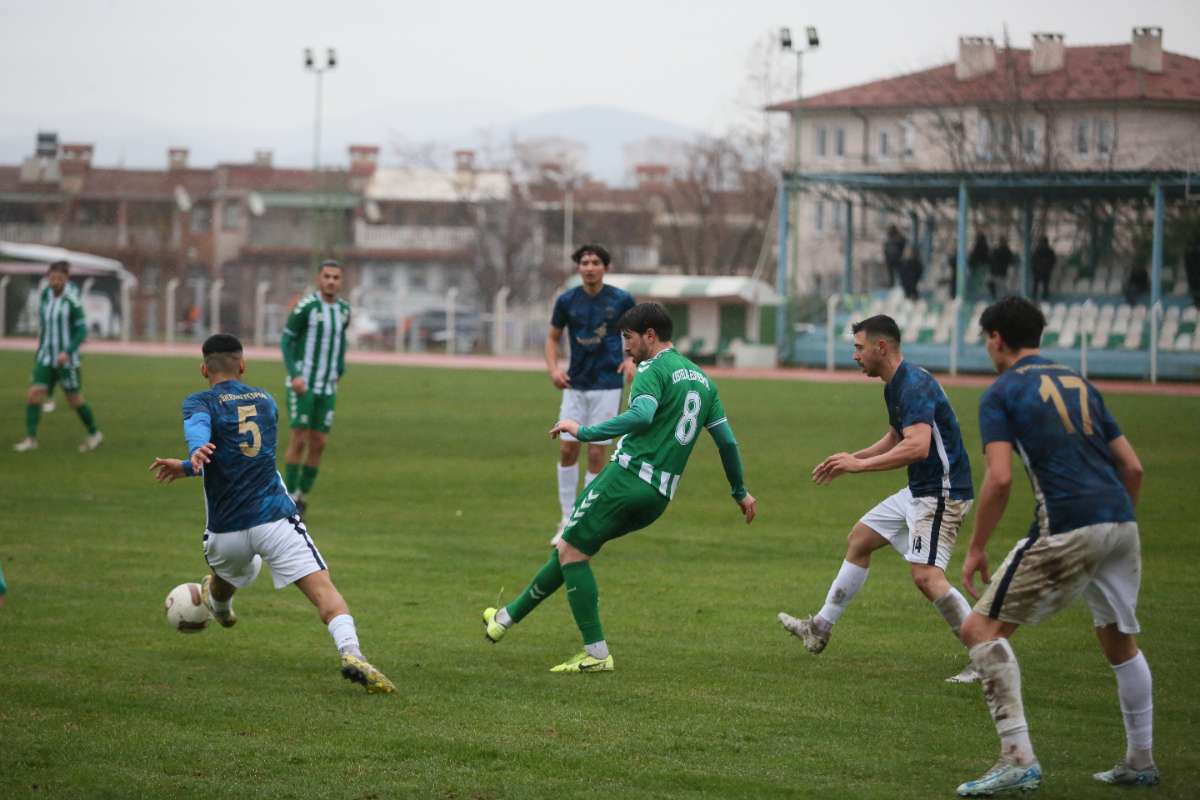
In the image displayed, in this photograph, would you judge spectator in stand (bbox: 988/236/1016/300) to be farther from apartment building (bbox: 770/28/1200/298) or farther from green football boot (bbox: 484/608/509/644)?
green football boot (bbox: 484/608/509/644)

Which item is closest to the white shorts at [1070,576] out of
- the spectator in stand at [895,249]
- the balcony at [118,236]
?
the spectator in stand at [895,249]

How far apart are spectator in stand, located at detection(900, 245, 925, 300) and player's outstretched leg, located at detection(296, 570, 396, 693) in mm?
41861

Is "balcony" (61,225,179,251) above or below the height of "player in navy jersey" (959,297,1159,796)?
above

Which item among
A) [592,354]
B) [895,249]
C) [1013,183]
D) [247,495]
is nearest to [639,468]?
[247,495]

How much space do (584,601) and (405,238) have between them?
301ft

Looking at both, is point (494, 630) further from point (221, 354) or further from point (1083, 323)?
point (1083, 323)

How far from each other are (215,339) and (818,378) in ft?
113

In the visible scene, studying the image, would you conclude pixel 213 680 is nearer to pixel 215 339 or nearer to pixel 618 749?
pixel 215 339

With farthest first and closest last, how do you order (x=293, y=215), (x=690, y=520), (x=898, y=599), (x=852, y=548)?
(x=293, y=215) < (x=690, y=520) < (x=898, y=599) < (x=852, y=548)

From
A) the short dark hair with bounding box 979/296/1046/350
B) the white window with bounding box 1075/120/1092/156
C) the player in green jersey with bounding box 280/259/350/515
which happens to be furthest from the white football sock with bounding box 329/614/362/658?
the white window with bounding box 1075/120/1092/156

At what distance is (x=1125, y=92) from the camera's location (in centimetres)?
5112

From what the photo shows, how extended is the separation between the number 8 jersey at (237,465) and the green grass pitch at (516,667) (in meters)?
0.89

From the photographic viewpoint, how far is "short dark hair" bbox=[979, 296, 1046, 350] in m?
6.66

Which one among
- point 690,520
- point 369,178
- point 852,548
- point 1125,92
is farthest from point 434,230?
point 852,548
